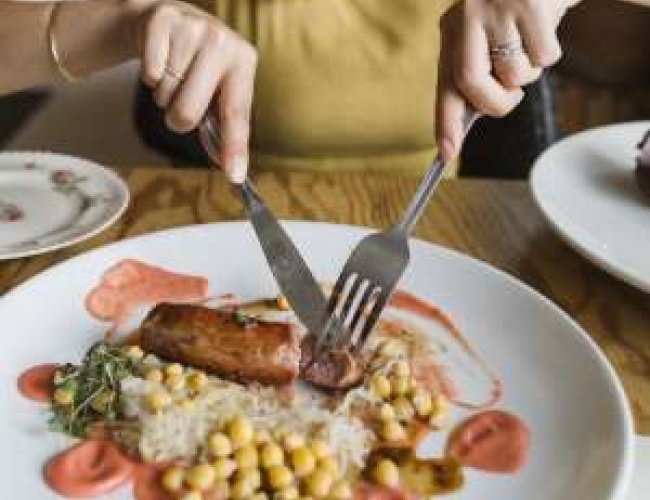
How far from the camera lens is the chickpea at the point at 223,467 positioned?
0.83 meters

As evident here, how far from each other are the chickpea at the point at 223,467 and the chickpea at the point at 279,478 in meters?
0.03

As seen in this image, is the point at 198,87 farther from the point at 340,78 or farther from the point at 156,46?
the point at 340,78

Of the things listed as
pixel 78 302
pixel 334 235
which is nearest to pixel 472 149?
pixel 334 235

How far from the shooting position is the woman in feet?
3.31

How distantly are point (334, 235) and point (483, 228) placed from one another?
0.26m

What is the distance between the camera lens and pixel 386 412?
36.5 inches

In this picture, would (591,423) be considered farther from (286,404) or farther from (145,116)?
(145,116)

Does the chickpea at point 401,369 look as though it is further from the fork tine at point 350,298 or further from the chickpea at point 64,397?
the chickpea at point 64,397

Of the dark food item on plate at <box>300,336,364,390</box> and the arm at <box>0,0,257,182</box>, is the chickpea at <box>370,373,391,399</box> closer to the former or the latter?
the dark food item on plate at <box>300,336,364,390</box>

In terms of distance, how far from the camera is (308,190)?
4.78 feet

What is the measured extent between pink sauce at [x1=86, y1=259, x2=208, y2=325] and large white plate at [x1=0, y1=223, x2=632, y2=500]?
0.04 feet

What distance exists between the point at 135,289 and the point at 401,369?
1.15ft

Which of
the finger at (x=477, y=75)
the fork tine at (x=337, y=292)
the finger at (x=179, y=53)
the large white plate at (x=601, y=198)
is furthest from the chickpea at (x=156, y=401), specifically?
the large white plate at (x=601, y=198)

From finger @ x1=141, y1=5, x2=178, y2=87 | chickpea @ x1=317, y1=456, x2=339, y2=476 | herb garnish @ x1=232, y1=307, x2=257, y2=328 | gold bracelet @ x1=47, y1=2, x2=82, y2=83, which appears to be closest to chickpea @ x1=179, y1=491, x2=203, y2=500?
chickpea @ x1=317, y1=456, x2=339, y2=476
